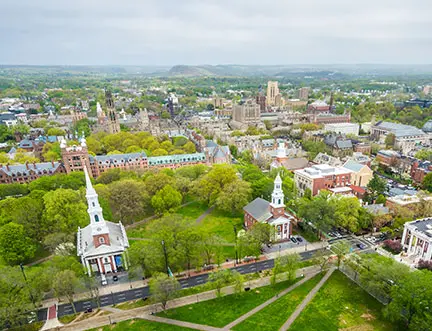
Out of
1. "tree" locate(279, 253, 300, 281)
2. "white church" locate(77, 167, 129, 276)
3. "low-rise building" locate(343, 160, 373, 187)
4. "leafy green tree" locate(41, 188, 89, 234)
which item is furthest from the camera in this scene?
"low-rise building" locate(343, 160, 373, 187)

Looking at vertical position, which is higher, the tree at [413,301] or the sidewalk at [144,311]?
the tree at [413,301]

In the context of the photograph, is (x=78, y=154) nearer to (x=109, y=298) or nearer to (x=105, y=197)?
(x=105, y=197)

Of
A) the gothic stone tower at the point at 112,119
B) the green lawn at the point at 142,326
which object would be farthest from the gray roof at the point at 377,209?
the gothic stone tower at the point at 112,119

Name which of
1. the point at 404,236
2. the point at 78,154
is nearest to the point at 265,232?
the point at 404,236

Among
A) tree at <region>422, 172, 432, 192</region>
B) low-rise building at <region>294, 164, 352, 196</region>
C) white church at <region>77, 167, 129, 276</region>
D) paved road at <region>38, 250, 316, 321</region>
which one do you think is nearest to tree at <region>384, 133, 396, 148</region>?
tree at <region>422, 172, 432, 192</region>

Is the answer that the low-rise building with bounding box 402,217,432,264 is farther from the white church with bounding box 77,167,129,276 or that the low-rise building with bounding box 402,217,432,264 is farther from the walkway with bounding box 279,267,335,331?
the white church with bounding box 77,167,129,276

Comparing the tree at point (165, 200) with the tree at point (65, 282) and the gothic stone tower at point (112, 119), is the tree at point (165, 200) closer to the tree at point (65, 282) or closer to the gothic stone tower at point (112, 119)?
the tree at point (65, 282)

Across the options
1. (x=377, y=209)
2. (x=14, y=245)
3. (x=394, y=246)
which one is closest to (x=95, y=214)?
(x=14, y=245)
